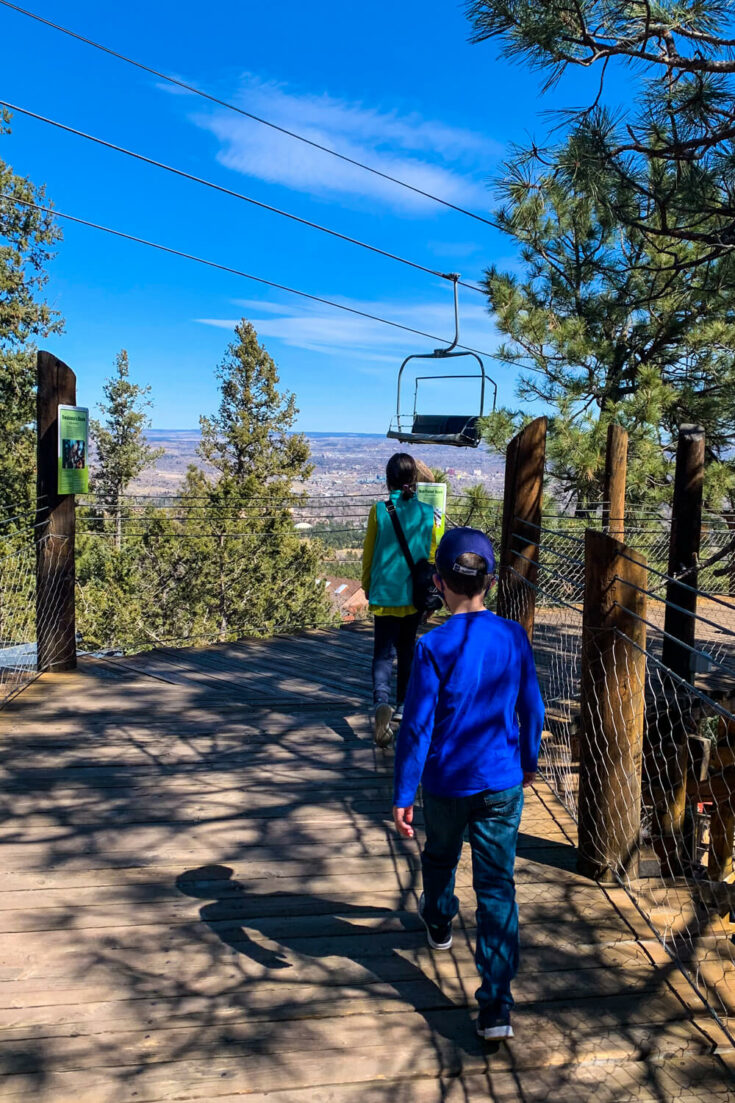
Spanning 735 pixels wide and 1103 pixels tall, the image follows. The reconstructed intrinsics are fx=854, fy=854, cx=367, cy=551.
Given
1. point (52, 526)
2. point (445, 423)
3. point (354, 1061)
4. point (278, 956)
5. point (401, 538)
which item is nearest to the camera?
point (354, 1061)

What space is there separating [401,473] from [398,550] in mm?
340

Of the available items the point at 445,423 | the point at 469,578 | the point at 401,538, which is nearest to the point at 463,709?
the point at 469,578

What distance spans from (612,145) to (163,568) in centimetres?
2420

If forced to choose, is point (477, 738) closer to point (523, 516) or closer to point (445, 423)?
point (523, 516)

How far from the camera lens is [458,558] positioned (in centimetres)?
206

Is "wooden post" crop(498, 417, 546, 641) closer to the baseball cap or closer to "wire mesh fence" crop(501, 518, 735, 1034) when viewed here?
"wire mesh fence" crop(501, 518, 735, 1034)

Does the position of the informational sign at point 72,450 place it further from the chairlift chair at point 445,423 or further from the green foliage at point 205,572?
the green foliage at point 205,572

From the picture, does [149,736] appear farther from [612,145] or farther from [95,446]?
[95,446]

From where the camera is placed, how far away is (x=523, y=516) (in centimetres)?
392

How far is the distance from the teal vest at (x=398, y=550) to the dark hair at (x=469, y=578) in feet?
5.55

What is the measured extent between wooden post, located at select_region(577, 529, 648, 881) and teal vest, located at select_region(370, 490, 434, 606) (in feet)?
3.52

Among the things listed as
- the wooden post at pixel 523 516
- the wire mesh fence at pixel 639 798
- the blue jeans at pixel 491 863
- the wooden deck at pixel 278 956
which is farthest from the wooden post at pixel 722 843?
the blue jeans at pixel 491 863

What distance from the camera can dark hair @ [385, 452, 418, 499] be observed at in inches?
148

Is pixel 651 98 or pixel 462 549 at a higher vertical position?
pixel 651 98
